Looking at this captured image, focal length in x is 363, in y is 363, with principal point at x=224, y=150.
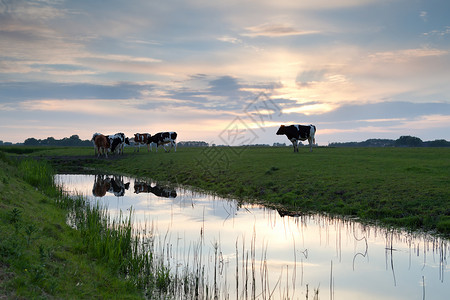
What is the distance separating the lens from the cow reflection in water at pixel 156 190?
25406 millimetres

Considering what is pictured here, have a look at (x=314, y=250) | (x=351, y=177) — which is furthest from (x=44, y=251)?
(x=351, y=177)

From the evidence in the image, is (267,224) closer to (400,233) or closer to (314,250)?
→ (314,250)

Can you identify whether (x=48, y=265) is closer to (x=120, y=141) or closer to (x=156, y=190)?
(x=156, y=190)

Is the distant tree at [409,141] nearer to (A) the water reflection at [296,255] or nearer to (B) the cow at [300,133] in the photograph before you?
(B) the cow at [300,133]

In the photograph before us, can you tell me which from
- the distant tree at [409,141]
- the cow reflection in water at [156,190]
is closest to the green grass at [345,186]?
the cow reflection in water at [156,190]

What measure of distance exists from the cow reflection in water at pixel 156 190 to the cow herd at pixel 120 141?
25673mm

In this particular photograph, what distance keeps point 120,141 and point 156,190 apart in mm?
32796

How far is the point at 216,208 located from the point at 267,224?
4.62m

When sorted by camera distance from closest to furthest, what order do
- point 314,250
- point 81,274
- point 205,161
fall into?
point 81,274 → point 314,250 → point 205,161

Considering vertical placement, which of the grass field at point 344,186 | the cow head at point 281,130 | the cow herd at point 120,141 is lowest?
the grass field at point 344,186

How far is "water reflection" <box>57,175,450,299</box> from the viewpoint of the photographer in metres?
9.09

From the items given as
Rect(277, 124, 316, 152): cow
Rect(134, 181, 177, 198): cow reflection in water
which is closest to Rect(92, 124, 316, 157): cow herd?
Rect(277, 124, 316, 152): cow

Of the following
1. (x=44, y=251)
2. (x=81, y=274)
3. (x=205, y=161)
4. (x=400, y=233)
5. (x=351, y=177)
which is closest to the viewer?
(x=81, y=274)

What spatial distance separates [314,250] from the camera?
1212cm
